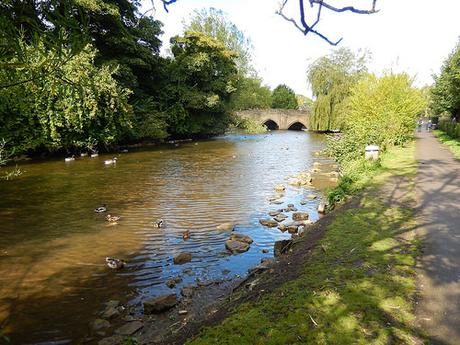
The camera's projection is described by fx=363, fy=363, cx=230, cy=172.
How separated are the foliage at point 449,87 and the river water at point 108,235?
49.9 feet

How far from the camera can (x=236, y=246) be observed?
924 cm

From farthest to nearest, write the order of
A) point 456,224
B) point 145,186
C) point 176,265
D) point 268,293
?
point 145,186, point 176,265, point 456,224, point 268,293

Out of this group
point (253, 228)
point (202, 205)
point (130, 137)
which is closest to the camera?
point (253, 228)

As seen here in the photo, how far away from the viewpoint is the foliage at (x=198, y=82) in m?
37.4

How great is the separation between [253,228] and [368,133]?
12041 mm

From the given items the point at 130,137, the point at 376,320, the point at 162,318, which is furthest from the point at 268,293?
the point at 130,137

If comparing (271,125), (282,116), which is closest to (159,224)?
(282,116)

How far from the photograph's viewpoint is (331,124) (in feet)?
155

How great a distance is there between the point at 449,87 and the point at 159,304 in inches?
1207

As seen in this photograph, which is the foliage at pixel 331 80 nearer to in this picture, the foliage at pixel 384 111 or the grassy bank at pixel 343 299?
the foliage at pixel 384 111

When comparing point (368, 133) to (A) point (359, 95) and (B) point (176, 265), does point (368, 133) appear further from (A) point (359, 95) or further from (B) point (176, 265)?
(B) point (176, 265)

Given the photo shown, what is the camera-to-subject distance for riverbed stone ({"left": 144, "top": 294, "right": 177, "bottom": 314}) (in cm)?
646

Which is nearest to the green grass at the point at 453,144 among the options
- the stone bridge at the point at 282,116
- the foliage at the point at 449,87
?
the foliage at the point at 449,87

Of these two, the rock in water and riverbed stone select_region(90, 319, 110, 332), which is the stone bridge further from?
riverbed stone select_region(90, 319, 110, 332)
